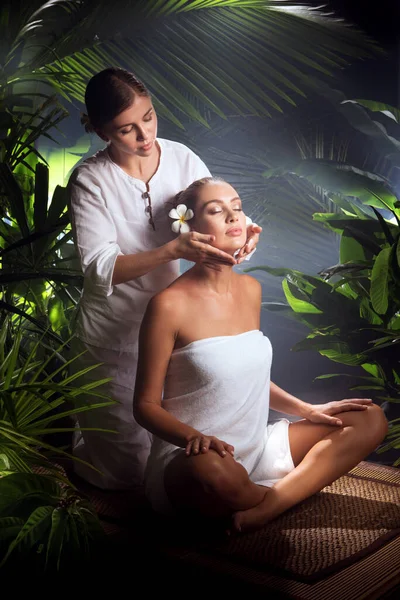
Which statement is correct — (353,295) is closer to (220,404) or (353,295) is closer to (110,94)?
(220,404)

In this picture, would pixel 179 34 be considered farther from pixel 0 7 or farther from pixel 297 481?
pixel 297 481

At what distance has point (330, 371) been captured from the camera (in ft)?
9.68

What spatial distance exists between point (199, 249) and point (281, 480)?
2.07 ft

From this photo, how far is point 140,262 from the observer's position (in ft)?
6.90

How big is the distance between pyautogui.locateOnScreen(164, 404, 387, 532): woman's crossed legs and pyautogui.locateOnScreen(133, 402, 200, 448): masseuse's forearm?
0.05m

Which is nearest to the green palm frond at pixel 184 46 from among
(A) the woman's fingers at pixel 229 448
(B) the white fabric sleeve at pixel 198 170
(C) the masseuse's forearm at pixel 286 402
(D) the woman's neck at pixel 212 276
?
(B) the white fabric sleeve at pixel 198 170

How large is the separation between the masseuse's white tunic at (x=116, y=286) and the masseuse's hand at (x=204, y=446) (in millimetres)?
302

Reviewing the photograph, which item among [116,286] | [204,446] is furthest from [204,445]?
[116,286]

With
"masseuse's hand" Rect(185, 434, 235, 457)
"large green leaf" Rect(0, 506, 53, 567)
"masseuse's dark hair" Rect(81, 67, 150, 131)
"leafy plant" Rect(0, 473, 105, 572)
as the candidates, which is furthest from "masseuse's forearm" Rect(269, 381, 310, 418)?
"masseuse's dark hair" Rect(81, 67, 150, 131)

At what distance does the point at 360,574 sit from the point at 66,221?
138cm

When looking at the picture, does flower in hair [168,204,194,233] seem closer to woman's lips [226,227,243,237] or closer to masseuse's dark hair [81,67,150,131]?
woman's lips [226,227,243,237]

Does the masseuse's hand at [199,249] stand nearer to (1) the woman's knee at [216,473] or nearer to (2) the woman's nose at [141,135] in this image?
(2) the woman's nose at [141,135]

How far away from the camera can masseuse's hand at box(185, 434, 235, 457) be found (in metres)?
1.89

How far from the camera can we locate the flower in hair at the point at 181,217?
2084 millimetres
